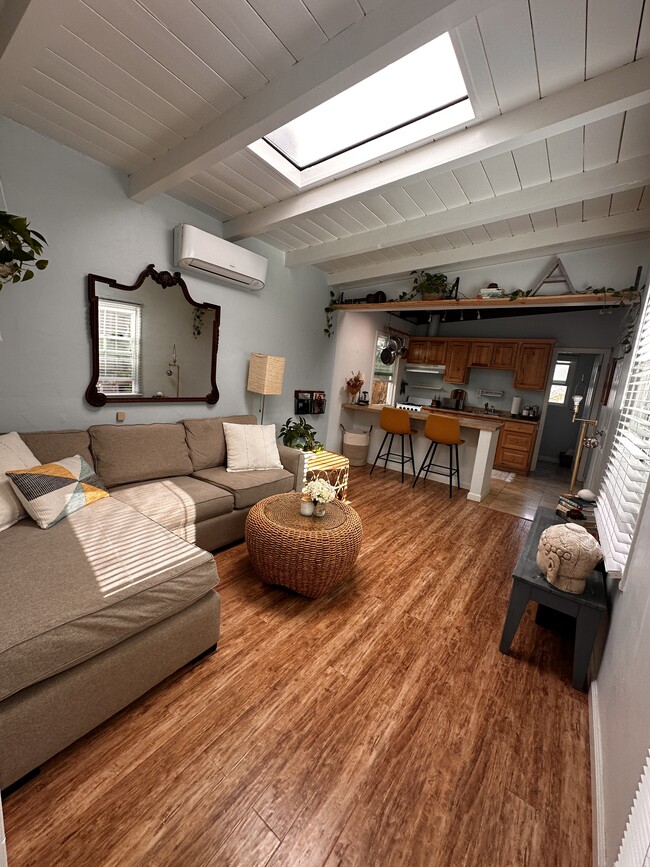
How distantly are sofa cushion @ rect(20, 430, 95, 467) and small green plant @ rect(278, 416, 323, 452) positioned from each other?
6.60 ft

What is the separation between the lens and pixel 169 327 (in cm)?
299

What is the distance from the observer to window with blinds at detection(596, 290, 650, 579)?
59.6 inches

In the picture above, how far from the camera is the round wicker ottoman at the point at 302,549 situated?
2008 millimetres

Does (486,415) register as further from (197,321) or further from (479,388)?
(197,321)

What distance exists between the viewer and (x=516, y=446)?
579 cm

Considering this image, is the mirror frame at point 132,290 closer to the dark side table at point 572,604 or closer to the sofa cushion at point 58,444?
the sofa cushion at point 58,444

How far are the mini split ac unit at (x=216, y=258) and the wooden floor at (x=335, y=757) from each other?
2.63 metres

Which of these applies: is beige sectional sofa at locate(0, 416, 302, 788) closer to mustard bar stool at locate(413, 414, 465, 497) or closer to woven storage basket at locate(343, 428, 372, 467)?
mustard bar stool at locate(413, 414, 465, 497)

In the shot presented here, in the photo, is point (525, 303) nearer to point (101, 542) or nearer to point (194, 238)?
point (194, 238)

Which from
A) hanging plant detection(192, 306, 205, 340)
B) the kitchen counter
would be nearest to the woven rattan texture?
hanging plant detection(192, 306, 205, 340)

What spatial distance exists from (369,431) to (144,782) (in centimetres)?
465

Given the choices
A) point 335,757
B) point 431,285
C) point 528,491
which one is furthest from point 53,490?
point 528,491

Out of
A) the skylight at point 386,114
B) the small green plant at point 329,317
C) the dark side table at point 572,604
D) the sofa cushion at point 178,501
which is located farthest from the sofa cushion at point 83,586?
the small green plant at point 329,317

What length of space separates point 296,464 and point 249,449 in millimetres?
480
